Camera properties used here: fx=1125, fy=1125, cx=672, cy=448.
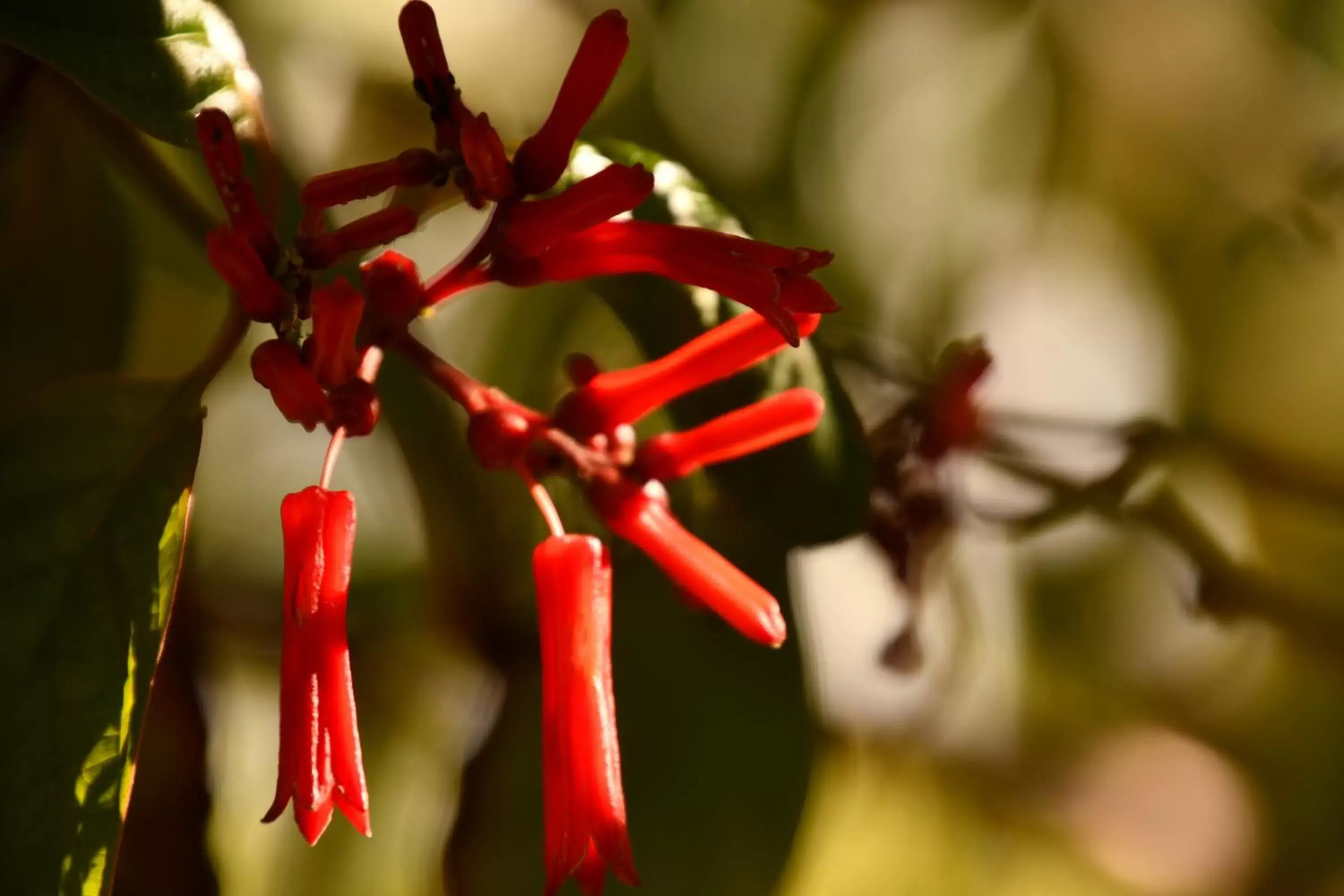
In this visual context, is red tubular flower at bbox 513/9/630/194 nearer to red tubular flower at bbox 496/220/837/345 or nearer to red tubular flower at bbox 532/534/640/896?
red tubular flower at bbox 496/220/837/345

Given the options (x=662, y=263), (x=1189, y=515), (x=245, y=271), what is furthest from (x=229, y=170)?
(x=1189, y=515)

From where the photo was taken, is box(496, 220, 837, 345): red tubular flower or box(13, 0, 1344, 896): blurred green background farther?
box(13, 0, 1344, 896): blurred green background

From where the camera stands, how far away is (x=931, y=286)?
0.84m

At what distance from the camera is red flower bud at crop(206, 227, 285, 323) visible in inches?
13.2

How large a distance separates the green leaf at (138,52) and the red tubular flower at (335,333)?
0.30 ft

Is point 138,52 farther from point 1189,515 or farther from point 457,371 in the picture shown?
point 1189,515

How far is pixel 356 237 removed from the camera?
354 mm

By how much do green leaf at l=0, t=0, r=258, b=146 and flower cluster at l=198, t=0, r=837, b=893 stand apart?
6 cm

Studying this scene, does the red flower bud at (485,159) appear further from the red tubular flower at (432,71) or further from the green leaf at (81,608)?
the green leaf at (81,608)

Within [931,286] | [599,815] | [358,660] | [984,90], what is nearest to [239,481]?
[358,660]

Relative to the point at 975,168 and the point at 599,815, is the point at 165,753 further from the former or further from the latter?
the point at 975,168

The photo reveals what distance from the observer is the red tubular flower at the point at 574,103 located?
0.36 metres

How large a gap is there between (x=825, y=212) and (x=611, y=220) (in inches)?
17.3

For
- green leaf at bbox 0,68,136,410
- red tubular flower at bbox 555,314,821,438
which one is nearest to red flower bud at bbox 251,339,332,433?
red tubular flower at bbox 555,314,821,438
